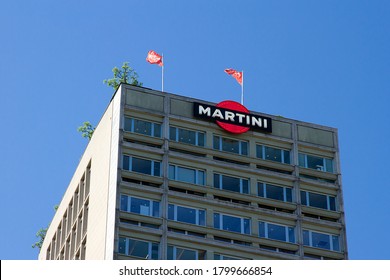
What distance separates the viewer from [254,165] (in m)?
103

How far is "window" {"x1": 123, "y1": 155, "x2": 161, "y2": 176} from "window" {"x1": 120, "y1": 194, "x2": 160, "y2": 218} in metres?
2.99

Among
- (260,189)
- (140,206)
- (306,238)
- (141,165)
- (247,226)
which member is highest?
(141,165)

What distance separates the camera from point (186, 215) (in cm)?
9712

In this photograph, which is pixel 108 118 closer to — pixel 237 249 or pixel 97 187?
pixel 97 187

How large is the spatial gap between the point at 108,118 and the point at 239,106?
41.7ft

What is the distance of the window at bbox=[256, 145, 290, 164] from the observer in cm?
10400

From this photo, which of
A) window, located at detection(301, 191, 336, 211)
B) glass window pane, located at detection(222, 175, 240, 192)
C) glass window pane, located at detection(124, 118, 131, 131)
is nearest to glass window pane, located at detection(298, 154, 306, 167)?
window, located at detection(301, 191, 336, 211)

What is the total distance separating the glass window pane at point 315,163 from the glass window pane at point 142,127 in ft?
55.4

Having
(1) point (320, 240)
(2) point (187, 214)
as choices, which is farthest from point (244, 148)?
(1) point (320, 240)

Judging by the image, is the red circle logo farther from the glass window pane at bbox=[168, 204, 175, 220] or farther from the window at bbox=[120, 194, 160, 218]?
the window at bbox=[120, 194, 160, 218]

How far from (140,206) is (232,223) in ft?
29.5

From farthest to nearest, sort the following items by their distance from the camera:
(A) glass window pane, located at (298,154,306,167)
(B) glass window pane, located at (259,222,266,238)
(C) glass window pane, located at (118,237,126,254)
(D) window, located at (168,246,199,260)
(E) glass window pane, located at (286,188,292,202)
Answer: (A) glass window pane, located at (298,154,306,167) → (E) glass window pane, located at (286,188,292,202) → (B) glass window pane, located at (259,222,266,238) → (D) window, located at (168,246,199,260) → (C) glass window pane, located at (118,237,126,254)

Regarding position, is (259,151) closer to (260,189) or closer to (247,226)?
(260,189)

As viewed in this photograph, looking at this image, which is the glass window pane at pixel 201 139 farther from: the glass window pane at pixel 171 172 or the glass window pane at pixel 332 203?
the glass window pane at pixel 332 203
